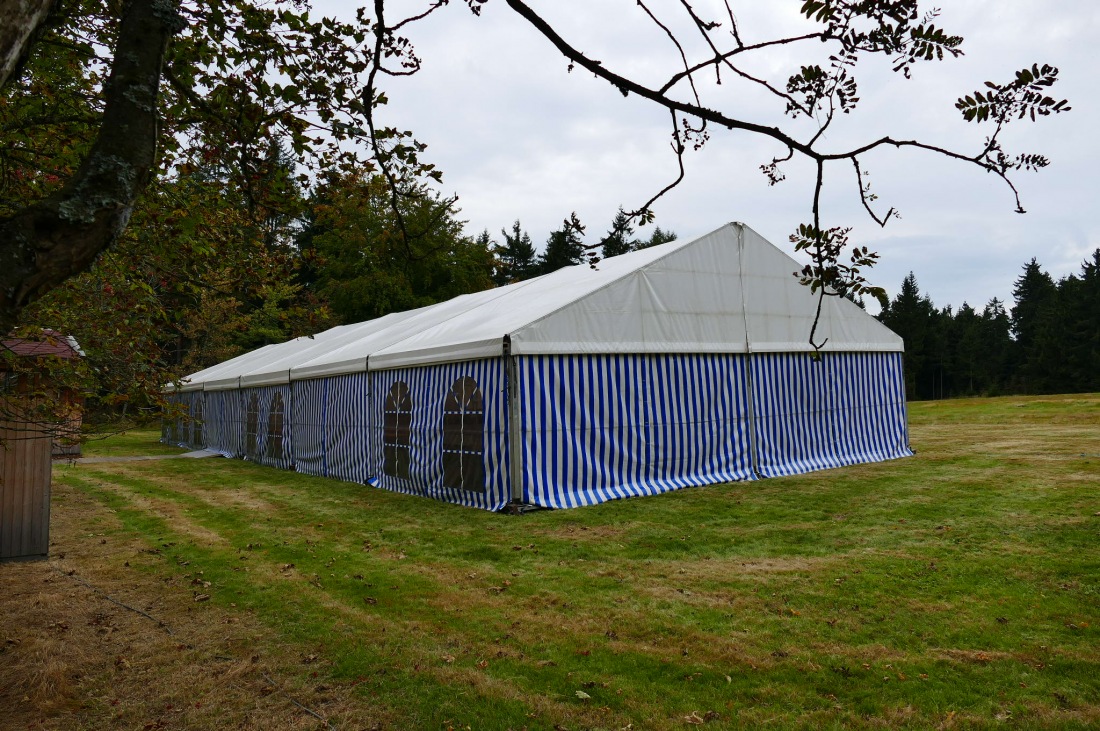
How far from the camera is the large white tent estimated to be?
830cm

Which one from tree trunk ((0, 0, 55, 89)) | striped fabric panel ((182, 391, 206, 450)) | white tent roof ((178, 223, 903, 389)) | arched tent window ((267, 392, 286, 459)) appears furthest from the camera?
striped fabric panel ((182, 391, 206, 450))

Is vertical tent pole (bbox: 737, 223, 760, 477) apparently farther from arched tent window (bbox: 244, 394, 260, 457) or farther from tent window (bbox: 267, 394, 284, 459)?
arched tent window (bbox: 244, 394, 260, 457)

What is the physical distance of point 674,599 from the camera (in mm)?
4555

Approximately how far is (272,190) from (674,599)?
337 cm

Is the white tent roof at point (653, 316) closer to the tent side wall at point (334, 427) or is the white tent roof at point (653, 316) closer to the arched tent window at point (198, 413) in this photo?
the tent side wall at point (334, 427)

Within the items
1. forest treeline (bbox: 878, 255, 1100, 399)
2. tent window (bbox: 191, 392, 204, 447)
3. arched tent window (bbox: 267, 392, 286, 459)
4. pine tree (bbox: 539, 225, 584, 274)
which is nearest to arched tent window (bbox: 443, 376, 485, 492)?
pine tree (bbox: 539, 225, 584, 274)

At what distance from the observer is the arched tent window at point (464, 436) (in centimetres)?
843

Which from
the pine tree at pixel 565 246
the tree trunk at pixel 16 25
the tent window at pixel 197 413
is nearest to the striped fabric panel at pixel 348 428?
the pine tree at pixel 565 246

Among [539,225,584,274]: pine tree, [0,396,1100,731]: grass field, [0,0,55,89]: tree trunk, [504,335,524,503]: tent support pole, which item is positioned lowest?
[0,396,1100,731]: grass field

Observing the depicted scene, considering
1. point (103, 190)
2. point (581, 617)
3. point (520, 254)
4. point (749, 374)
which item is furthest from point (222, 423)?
point (520, 254)

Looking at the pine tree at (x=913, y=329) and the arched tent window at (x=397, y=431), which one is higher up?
the pine tree at (x=913, y=329)

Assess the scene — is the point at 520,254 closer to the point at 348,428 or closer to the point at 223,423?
the point at 223,423

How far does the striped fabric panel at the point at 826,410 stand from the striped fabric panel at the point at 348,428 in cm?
588

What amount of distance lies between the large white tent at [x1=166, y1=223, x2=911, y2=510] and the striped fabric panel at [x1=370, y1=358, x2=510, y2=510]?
0.03 meters
